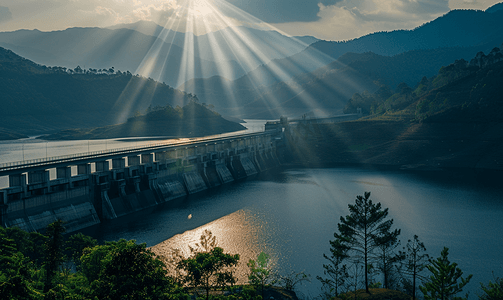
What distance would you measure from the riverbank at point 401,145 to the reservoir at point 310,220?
29103 millimetres

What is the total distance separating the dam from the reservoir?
10.0 ft

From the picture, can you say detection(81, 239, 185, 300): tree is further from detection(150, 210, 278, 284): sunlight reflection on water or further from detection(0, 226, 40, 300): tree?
detection(150, 210, 278, 284): sunlight reflection on water

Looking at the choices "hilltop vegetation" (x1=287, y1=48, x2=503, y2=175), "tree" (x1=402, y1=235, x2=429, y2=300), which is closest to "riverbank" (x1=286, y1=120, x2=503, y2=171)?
"hilltop vegetation" (x1=287, y1=48, x2=503, y2=175)

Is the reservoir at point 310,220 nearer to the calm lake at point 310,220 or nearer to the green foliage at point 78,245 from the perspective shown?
the calm lake at point 310,220

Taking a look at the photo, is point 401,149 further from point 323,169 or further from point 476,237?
point 476,237

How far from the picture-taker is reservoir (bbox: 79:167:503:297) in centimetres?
4991

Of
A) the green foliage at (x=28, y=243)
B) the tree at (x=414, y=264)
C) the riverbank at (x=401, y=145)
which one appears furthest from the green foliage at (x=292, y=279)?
the riverbank at (x=401, y=145)

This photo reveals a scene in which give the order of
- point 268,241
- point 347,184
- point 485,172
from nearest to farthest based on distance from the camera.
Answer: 1. point 268,241
2. point 347,184
3. point 485,172

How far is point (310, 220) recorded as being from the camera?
6631 cm

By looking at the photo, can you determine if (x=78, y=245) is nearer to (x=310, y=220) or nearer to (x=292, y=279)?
(x=292, y=279)

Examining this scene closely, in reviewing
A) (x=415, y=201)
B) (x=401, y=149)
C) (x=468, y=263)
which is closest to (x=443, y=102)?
(x=401, y=149)

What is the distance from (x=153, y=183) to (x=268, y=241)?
3007 centimetres

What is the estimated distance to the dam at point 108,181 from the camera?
52562mm

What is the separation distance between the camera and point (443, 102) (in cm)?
16575
